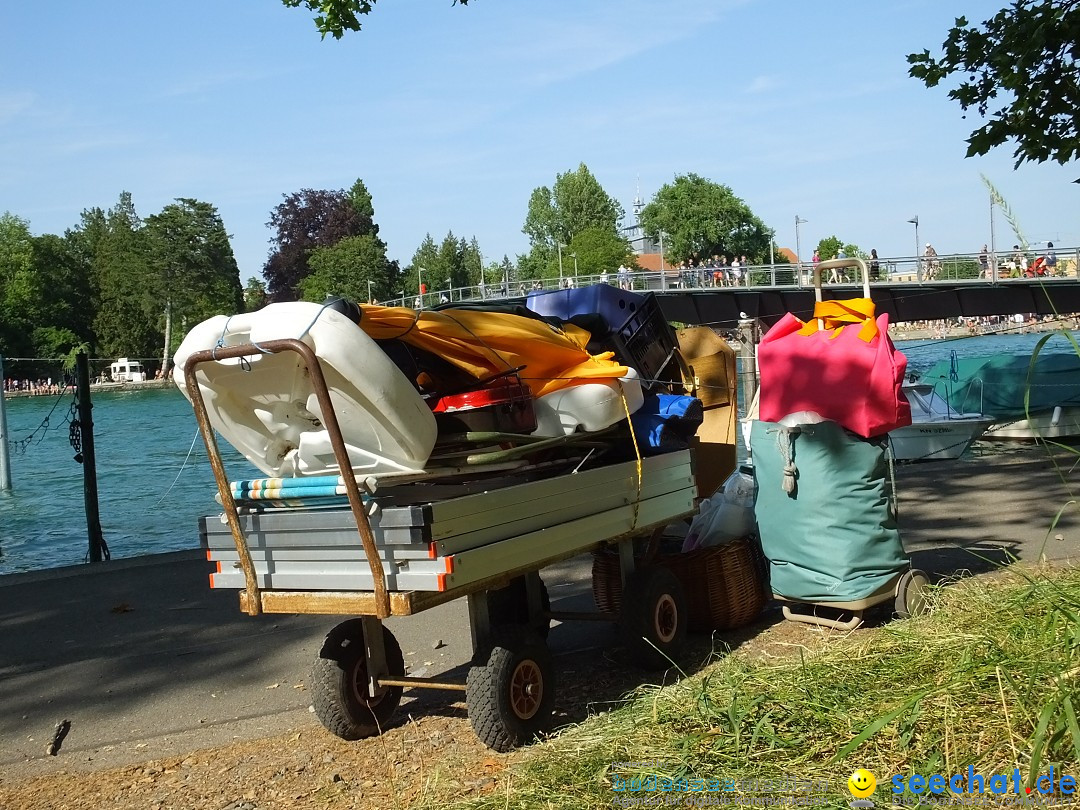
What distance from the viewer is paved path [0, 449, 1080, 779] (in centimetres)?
588

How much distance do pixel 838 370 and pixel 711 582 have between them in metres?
1.47

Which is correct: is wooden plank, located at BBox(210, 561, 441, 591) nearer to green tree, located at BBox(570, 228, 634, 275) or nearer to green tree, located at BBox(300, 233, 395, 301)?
green tree, located at BBox(300, 233, 395, 301)

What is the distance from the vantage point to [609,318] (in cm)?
646

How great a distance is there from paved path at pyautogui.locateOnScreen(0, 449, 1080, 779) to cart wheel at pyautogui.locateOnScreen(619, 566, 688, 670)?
737mm

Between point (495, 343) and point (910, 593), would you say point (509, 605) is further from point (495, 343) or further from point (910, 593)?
point (910, 593)

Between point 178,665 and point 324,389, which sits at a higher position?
point 324,389

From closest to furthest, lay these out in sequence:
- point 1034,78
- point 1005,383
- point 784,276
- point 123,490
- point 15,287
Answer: point 1034,78 → point 1005,383 → point 123,490 → point 784,276 → point 15,287

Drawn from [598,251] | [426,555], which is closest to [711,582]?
[426,555]

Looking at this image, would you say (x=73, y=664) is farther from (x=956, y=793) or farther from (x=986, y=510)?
(x=986, y=510)

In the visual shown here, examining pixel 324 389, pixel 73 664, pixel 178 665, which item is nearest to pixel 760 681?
pixel 324 389

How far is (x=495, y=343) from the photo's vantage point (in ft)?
17.6

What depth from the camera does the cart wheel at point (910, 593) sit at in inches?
240

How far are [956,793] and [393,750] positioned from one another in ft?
9.35

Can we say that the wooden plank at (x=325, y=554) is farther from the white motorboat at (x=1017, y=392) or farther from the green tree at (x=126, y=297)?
the green tree at (x=126, y=297)
